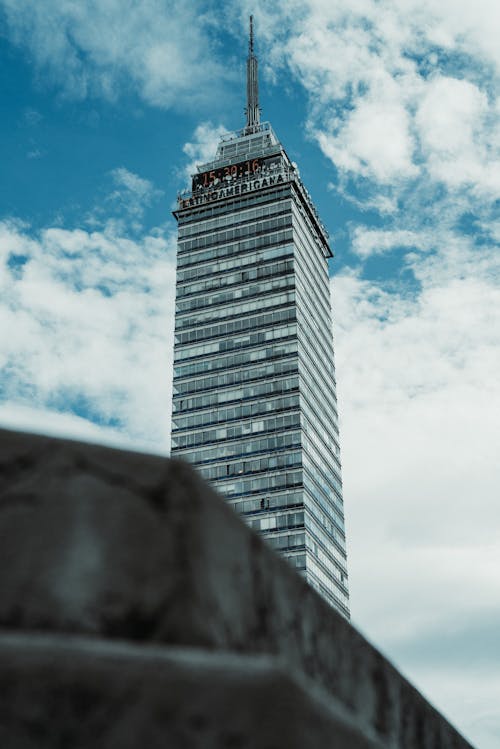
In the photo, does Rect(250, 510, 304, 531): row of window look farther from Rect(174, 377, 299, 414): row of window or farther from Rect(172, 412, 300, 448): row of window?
Rect(174, 377, 299, 414): row of window

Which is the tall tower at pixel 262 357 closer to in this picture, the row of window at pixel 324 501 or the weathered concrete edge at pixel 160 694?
the row of window at pixel 324 501

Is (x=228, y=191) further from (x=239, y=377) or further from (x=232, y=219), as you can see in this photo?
(x=239, y=377)

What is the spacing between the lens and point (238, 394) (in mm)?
76500

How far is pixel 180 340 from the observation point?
81562mm

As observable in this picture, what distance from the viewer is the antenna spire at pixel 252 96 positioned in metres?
101

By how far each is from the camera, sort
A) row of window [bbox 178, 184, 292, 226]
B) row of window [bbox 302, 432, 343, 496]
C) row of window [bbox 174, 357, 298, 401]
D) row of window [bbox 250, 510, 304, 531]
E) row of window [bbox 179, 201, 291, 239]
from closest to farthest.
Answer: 1. row of window [bbox 250, 510, 304, 531]
2. row of window [bbox 302, 432, 343, 496]
3. row of window [bbox 174, 357, 298, 401]
4. row of window [bbox 179, 201, 291, 239]
5. row of window [bbox 178, 184, 292, 226]

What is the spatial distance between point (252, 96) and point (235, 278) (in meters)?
36.8

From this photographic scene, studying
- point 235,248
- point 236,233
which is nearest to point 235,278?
point 235,248

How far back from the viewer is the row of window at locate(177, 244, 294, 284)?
268ft

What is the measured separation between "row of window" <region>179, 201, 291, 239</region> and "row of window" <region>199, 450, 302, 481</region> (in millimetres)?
28006

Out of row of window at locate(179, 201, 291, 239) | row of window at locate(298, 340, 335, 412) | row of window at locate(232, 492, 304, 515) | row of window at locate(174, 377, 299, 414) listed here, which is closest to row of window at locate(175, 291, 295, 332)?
row of window at locate(298, 340, 335, 412)

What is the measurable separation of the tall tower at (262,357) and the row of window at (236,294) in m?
0.11

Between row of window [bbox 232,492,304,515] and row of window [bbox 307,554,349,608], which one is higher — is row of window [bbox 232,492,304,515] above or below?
above

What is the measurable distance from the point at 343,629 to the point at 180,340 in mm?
79806
